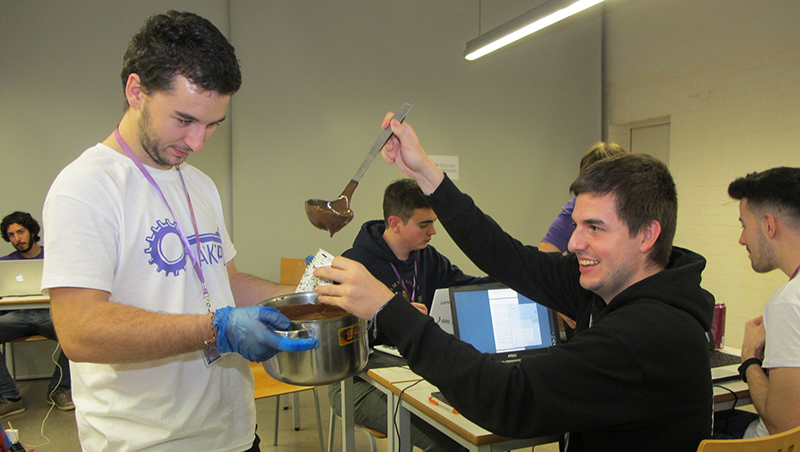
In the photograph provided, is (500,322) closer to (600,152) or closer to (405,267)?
(405,267)

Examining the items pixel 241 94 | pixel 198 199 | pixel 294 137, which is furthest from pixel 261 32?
pixel 198 199

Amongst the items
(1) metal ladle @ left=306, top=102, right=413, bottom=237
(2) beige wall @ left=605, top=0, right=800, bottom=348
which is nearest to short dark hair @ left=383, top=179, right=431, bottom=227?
Answer: (1) metal ladle @ left=306, top=102, right=413, bottom=237

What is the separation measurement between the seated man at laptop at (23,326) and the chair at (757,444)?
14.0ft

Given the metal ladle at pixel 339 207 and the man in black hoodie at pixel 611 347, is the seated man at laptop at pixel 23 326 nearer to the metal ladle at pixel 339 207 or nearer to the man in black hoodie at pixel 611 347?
the metal ladle at pixel 339 207

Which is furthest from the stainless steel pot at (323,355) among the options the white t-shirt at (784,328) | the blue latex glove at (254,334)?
the white t-shirt at (784,328)

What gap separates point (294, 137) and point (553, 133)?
123 inches

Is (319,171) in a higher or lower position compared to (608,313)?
higher

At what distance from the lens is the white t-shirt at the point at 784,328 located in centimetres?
160

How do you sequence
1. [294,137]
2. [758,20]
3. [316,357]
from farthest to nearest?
[294,137] < [758,20] < [316,357]

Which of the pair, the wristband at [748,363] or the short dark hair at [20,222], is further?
the short dark hair at [20,222]

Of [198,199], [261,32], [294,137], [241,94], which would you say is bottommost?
[198,199]

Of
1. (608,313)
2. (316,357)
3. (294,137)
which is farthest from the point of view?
(294,137)

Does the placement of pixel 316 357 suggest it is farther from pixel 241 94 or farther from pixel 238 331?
pixel 241 94

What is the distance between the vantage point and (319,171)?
197 inches
